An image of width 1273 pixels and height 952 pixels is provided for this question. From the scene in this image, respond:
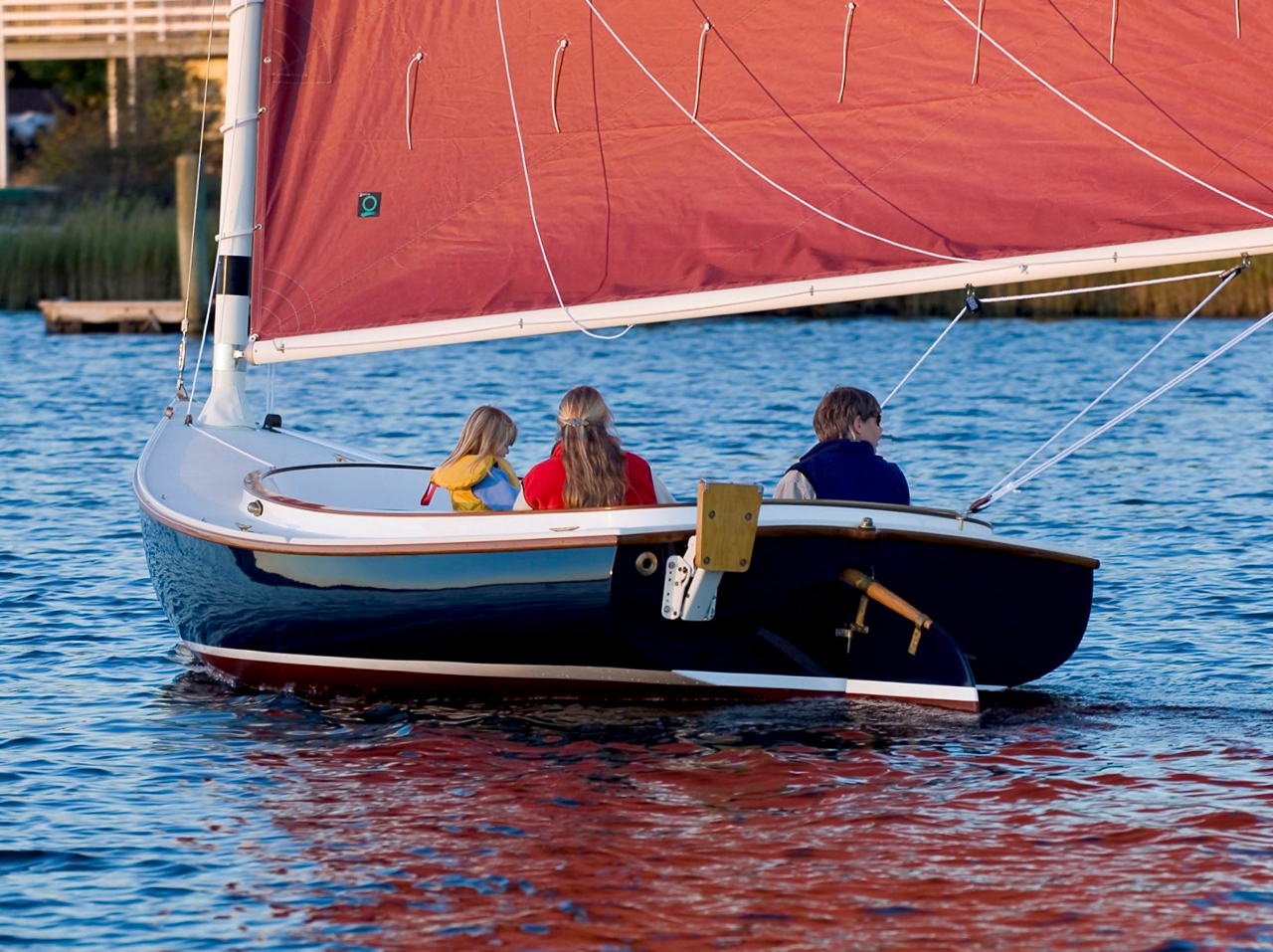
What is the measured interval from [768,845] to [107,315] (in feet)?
73.7

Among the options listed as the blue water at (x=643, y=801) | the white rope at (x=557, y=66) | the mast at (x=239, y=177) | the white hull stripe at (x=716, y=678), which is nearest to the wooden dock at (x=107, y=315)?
the blue water at (x=643, y=801)

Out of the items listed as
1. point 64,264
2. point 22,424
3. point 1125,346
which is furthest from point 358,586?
point 64,264

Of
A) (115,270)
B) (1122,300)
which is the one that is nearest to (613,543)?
(1122,300)

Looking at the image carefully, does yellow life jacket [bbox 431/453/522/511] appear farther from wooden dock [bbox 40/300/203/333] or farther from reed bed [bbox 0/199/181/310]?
reed bed [bbox 0/199/181/310]

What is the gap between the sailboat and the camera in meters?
7.25

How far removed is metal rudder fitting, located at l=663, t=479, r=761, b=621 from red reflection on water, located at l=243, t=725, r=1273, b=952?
69cm

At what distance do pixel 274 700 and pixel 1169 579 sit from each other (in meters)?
5.07

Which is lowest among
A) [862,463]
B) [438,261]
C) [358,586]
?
[358,586]

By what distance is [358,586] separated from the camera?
7.77 meters

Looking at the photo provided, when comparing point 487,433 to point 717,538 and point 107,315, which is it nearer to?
point 717,538

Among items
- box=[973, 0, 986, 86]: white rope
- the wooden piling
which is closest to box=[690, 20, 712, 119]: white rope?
box=[973, 0, 986, 86]: white rope

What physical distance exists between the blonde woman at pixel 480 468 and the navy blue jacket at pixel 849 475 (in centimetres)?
118

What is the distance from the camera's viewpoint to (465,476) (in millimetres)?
8117

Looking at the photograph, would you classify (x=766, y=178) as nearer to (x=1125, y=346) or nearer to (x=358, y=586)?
(x=358, y=586)
